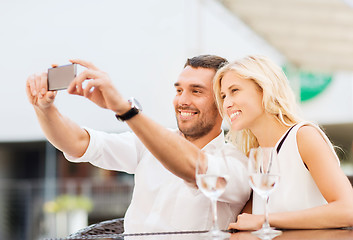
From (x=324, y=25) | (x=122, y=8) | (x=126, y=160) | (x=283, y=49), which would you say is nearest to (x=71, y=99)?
(x=122, y=8)

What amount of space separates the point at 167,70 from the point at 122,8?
4.62 feet

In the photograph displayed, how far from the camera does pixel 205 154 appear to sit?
1.02m

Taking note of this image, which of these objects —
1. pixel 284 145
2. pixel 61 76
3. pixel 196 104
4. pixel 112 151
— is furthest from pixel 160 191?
pixel 61 76

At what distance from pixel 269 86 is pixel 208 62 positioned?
34 cm

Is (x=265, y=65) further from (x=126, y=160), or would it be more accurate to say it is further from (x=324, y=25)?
(x=324, y=25)

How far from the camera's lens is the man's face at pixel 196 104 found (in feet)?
5.57

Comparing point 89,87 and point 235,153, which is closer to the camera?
point 89,87

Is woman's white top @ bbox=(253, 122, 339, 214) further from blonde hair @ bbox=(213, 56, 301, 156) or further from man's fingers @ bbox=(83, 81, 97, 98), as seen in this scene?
man's fingers @ bbox=(83, 81, 97, 98)

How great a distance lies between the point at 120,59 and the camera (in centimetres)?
922

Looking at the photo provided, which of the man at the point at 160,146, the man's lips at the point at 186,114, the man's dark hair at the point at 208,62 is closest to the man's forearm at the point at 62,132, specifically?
the man at the point at 160,146

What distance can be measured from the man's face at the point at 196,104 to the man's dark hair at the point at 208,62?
0.01 metres

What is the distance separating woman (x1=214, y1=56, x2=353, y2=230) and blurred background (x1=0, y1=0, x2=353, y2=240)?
581 cm

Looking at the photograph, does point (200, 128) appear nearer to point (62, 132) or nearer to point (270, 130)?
point (270, 130)

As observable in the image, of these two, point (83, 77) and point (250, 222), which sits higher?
point (83, 77)
